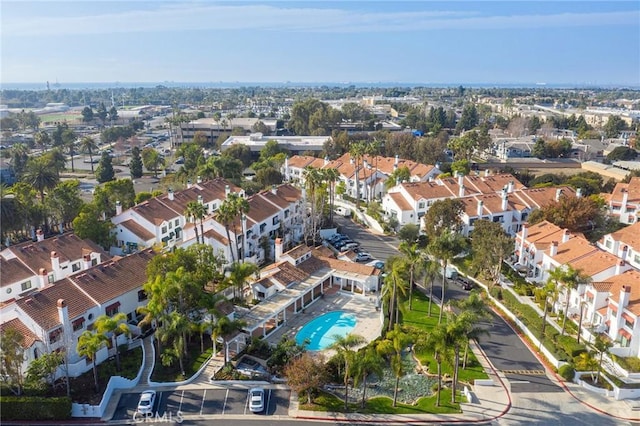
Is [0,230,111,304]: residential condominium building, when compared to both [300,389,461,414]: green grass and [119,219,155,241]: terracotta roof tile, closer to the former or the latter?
[119,219,155,241]: terracotta roof tile

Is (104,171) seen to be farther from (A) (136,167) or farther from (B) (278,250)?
(B) (278,250)

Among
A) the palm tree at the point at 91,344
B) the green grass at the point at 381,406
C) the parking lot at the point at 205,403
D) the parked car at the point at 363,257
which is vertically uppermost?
the palm tree at the point at 91,344

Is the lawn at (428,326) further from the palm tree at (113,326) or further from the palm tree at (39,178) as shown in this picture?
the palm tree at (39,178)

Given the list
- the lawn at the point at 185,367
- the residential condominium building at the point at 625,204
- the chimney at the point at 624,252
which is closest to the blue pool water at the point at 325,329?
the lawn at the point at 185,367

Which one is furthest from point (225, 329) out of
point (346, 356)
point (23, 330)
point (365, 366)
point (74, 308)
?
point (23, 330)

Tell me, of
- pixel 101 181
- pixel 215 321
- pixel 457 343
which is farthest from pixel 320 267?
pixel 101 181
